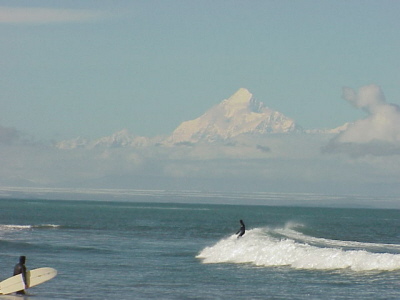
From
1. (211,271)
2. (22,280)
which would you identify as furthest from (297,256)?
(22,280)

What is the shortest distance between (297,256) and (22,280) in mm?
16139

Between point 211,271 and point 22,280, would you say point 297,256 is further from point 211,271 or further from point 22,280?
point 22,280

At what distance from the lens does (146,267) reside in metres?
41.3

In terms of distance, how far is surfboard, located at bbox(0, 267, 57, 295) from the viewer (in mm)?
31969

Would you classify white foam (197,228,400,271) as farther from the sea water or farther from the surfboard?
the surfboard

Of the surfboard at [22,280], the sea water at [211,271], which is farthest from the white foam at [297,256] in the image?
the surfboard at [22,280]

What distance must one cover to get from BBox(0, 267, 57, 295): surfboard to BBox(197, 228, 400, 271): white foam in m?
13.4

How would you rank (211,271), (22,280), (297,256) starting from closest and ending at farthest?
(22,280)
(211,271)
(297,256)

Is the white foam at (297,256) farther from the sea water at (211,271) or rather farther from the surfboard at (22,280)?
the surfboard at (22,280)

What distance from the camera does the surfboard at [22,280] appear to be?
3197cm

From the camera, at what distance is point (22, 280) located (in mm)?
32062

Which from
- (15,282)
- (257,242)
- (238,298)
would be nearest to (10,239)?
(257,242)

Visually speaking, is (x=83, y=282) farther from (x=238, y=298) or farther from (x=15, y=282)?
(x=238, y=298)

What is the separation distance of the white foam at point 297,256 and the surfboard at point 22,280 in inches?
527
